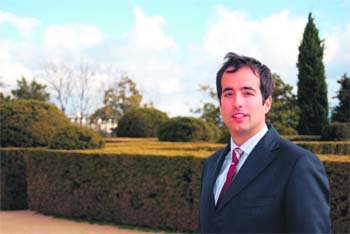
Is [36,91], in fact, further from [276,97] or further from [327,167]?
[327,167]

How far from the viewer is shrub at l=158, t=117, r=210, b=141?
54.1 feet

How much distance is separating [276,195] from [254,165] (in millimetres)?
157

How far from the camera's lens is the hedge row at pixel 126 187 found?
22.7 ft

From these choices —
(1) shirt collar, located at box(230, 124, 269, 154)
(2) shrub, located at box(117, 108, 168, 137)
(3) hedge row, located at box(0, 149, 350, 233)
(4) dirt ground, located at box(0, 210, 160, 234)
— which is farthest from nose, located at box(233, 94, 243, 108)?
(2) shrub, located at box(117, 108, 168, 137)

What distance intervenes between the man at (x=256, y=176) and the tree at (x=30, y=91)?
3935 cm

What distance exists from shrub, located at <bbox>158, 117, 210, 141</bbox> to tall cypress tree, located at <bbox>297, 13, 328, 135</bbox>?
12.3 metres

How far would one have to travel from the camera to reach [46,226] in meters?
8.63

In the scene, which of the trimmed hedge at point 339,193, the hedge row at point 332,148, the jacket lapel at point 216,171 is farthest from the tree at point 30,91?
the jacket lapel at point 216,171

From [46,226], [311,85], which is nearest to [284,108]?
[311,85]

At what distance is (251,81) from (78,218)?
8.14 metres

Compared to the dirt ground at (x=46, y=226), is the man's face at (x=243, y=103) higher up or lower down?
higher up

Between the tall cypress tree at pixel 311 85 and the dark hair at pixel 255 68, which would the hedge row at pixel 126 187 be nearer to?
the dark hair at pixel 255 68

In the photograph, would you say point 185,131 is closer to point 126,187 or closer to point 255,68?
point 126,187

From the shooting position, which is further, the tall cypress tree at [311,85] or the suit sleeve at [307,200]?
the tall cypress tree at [311,85]
